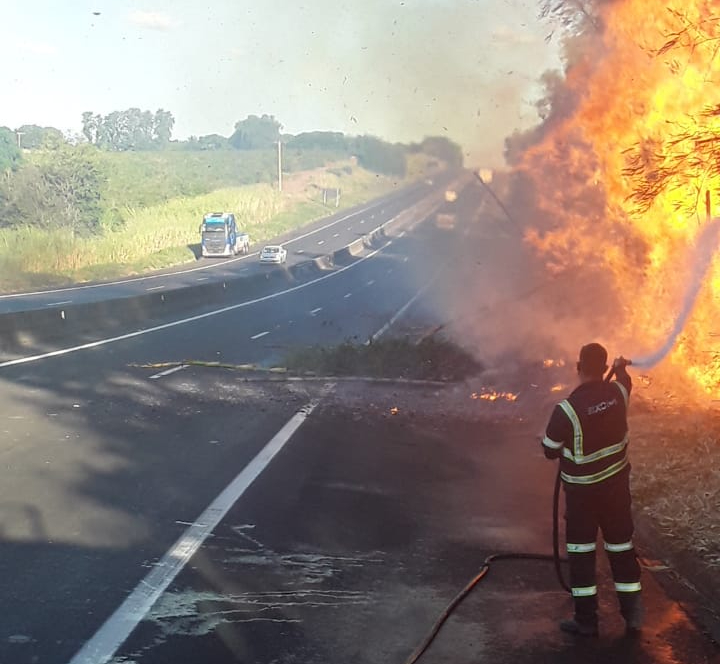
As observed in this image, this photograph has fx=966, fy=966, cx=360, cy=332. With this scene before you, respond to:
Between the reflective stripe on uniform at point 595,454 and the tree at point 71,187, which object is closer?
the reflective stripe on uniform at point 595,454

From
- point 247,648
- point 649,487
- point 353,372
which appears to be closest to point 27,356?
point 353,372

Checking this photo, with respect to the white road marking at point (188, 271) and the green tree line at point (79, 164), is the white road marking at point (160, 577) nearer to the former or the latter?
the green tree line at point (79, 164)

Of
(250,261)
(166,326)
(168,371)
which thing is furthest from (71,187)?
(168,371)

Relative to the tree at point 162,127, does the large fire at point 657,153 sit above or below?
below

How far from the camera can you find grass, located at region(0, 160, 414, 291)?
55281mm

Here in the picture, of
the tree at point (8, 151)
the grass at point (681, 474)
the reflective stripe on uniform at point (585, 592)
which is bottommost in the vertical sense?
the grass at point (681, 474)

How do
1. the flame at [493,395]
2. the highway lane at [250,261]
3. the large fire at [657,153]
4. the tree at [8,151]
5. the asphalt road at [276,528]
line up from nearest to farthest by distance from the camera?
1. the asphalt road at [276,528]
2. the large fire at [657,153]
3. the flame at [493,395]
4. the highway lane at [250,261]
5. the tree at [8,151]

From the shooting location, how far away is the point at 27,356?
71.4 feet

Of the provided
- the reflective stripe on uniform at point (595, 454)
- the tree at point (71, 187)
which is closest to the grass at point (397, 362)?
the reflective stripe on uniform at point (595, 454)

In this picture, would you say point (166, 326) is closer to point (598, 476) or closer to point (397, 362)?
point (397, 362)

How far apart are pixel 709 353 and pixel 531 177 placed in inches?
420

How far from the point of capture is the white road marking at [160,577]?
5188mm

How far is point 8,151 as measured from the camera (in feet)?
325

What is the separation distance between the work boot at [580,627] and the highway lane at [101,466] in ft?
8.86
